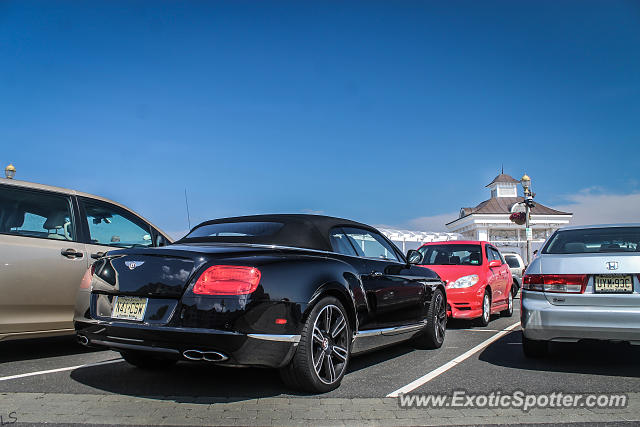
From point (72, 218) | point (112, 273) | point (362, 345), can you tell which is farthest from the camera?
point (72, 218)

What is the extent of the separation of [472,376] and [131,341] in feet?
9.59

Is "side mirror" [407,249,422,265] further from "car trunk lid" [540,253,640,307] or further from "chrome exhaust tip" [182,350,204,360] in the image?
"chrome exhaust tip" [182,350,204,360]

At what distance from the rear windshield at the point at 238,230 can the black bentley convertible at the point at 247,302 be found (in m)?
0.01

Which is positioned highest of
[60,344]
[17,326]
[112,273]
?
[112,273]

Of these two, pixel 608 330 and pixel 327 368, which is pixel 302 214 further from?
pixel 608 330

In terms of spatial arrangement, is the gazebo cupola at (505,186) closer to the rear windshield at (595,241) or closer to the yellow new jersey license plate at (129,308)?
the rear windshield at (595,241)

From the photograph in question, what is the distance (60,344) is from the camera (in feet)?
23.4

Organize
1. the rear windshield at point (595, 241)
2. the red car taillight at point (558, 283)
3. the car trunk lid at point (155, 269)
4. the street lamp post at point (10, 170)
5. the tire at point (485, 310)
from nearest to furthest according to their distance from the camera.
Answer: the car trunk lid at point (155, 269), the red car taillight at point (558, 283), the rear windshield at point (595, 241), the tire at point (485, 310), the street lamp post at point (10, 170)

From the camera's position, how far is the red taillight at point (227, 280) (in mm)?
3881

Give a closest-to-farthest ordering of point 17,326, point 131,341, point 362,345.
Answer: point 131,341
point 362,345
point 17,326

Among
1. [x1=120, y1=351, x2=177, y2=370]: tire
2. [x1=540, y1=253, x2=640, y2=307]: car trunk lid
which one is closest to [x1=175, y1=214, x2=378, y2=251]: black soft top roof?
[x1=120, y1=351, x2=177, y2=370]: tire

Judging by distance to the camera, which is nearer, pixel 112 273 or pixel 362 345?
pixel 112 273

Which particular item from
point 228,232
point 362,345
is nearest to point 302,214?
point 228,232

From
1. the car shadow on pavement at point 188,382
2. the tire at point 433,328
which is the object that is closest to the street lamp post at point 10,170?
the car shadow on pavement at point 188,382
